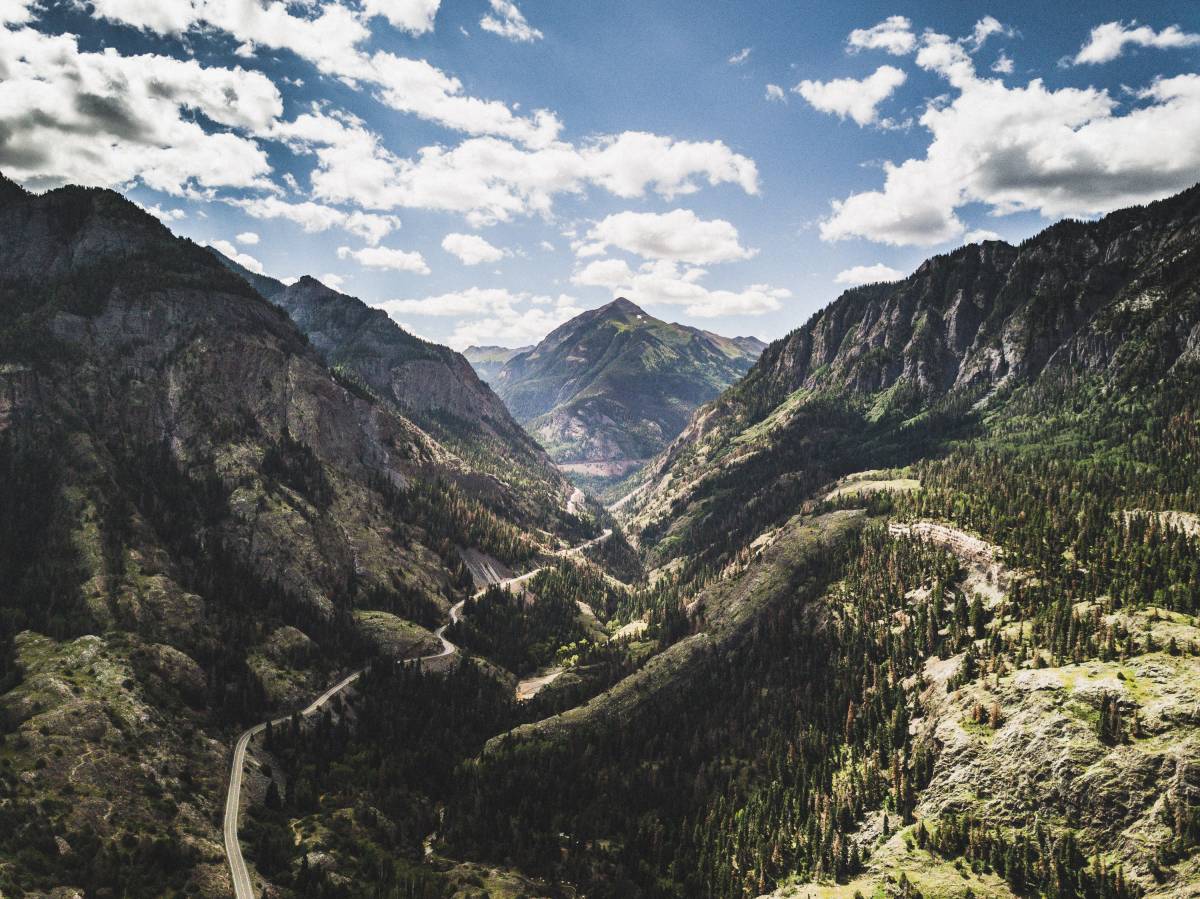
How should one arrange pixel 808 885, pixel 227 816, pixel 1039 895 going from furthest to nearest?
pixel 227 816, pixel 808 885, pixel 1039 895

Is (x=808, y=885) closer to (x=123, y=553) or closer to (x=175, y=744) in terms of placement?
(x=175, y=744)

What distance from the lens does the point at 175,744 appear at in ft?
475

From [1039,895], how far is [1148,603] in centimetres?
7317

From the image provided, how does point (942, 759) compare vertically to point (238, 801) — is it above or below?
above

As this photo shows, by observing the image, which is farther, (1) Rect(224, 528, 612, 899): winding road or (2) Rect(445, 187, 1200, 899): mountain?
(1) Rect(224, 528, 612, 899): winding road

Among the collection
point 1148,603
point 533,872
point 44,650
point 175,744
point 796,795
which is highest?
point 1148,603

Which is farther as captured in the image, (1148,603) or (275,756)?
(275,756)

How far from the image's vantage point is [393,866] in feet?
423

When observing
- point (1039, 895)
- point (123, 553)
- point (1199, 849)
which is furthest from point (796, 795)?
point (123, 553)

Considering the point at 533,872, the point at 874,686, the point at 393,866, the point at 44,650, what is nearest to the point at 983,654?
the point at 874,686

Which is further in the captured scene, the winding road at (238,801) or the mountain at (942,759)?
the winding road at (238,801)

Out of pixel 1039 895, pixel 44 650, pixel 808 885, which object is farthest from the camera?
pixel 44 650

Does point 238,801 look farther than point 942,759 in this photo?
Yes

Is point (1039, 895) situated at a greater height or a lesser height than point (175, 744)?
lesser
